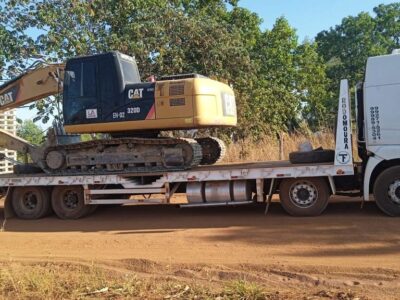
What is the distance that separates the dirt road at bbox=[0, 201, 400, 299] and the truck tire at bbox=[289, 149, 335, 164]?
3.43 feet

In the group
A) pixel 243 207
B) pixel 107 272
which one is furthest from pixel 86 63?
pixel 107 272

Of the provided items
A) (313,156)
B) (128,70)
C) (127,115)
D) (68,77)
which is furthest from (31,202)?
(313,156)

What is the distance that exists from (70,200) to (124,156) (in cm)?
167

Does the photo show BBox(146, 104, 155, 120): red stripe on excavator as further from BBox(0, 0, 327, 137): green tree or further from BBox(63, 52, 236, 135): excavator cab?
BBox(0, 0, 327, 137): green tree

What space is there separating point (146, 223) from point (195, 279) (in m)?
4.22

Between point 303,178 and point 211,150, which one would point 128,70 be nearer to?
point 211,150

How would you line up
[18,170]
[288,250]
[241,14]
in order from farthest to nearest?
[241,14]
[18,170]
[288,250]

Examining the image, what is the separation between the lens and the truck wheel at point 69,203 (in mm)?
11234

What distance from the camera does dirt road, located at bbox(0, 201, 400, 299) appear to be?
6.33m

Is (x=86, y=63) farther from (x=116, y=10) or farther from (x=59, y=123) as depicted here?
(x=116, y=10)

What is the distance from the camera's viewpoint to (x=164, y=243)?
28.1 feet

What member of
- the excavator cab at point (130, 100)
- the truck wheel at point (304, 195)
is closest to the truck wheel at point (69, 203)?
the excavator cab at point (130, 100)

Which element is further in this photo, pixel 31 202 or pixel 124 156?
pixel 31 202

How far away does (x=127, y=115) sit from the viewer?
1070cm
